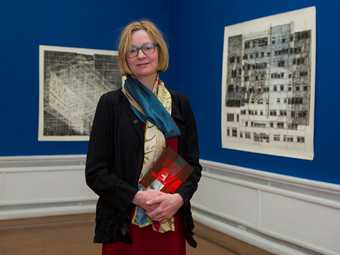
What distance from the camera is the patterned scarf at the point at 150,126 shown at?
1.68 meters

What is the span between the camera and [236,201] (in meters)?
3.92

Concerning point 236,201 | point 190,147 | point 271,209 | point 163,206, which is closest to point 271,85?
point 271,209

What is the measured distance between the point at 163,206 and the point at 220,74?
2.67 meters

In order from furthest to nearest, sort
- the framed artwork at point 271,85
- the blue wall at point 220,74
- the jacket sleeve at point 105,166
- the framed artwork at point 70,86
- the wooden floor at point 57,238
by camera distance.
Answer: the framed artwork at point 70,86 → the wooden floor at point 57,238 → the framed artwork at point 271,85 → the blue wall at point 220,74 → the jacket sleeve at point 105,166

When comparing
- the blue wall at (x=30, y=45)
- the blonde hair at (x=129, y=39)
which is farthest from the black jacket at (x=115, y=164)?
the blue wall at (x=30, y=45)

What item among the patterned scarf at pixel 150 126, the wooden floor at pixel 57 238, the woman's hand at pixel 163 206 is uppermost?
the patterned scarf at pixel 150 126

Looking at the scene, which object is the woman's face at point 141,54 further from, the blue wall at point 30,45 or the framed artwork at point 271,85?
the blue wall at point 30,45

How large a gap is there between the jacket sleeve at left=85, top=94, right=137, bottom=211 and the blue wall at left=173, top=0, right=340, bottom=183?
184 cm

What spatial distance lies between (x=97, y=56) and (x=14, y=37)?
826 mm

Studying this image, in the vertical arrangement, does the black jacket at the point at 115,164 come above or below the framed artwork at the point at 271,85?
below

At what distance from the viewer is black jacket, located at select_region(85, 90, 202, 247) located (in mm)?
1630

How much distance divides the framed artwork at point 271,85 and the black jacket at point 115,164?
1788 millimetres

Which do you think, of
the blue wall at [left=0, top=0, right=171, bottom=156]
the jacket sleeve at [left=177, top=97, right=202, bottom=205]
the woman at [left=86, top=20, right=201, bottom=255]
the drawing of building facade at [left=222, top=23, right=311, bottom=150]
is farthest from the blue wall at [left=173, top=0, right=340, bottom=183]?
the woman at [left=86, top=20, right=201, bottom=255]

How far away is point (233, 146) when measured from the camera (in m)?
3.96
